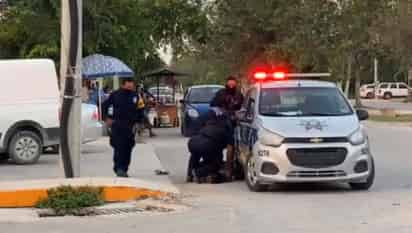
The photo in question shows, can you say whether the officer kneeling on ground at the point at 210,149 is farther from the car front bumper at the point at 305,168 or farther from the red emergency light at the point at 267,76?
the car front bumper at the point at 305,168

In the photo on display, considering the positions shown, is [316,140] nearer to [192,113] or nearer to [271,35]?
[192,113]

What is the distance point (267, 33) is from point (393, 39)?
28.9 ft

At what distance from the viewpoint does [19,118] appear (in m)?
18.4

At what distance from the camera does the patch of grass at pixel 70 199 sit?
11.3 metres

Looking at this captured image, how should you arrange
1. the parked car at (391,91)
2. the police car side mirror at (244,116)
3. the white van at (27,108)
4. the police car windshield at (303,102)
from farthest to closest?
the parked car at (391,91) < the white van at (27,108) < the police car side mirror at (244,116) < the police car windshield at (303,102)

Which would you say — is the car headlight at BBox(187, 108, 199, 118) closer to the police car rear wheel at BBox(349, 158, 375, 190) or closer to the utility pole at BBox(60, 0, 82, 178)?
the police car rear wheel at BBox(349, 158, 375, 190)

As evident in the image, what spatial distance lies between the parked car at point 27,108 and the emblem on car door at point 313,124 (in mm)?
7003

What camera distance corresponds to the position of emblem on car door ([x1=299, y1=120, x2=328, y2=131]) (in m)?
13.0

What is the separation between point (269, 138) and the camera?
42.7ft

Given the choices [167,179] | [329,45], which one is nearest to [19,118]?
[167,179]

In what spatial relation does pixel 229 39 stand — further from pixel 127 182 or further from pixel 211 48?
pixel 127 182

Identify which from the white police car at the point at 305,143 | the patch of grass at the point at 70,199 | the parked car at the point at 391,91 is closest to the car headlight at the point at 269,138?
the white police car at the point at 305,143

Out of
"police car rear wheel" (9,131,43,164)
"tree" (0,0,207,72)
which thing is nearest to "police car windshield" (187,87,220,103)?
"tree" (0,0,207,72)

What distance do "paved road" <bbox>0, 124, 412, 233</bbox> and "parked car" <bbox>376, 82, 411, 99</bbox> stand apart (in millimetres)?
74408
